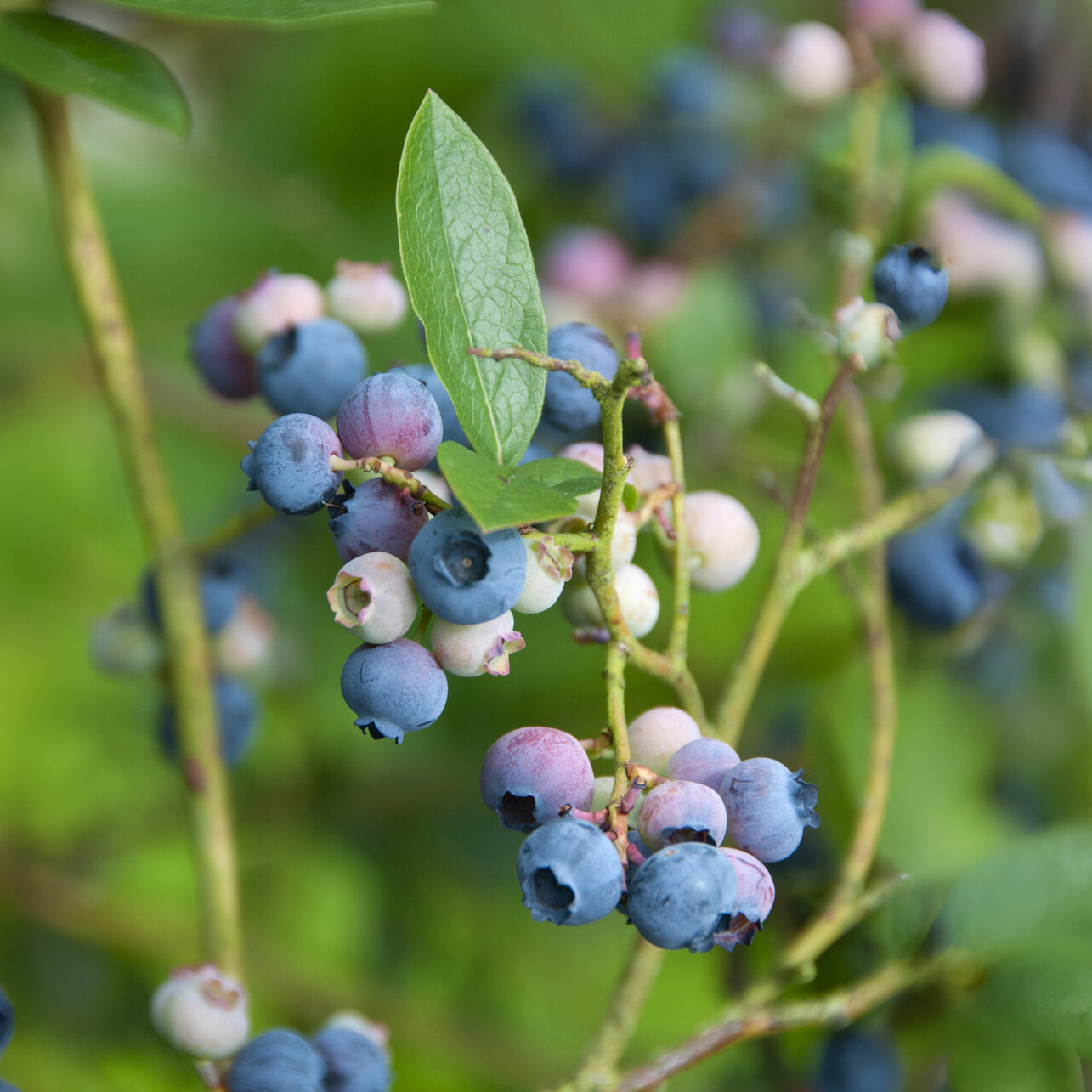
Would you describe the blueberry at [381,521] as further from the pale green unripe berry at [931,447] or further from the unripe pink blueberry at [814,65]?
the unripe pink blueberry at [814,65]

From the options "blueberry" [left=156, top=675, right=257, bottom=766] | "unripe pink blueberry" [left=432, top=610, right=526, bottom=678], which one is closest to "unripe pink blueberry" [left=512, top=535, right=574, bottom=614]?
"unripe pink blueberry" [left=432, top=610, right=526, bottom=678]

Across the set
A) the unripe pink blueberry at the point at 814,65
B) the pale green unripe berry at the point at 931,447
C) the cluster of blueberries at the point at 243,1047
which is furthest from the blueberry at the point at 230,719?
the unripe pink blueberry at the point at 814,65

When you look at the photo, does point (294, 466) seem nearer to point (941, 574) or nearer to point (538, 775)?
point (538, 775)

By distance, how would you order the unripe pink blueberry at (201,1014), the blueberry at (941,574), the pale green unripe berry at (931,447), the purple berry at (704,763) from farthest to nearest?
the blueberry at (941,574), the pale green unripe berry at (931,447), the unripe pink blueberry at (201,1014), the purple berry at (704,763)

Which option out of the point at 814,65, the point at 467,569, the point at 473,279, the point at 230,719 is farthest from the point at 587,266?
the point at 467,569

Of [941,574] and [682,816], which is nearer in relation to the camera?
[682,816]

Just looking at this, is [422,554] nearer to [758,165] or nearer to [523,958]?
[758,165]

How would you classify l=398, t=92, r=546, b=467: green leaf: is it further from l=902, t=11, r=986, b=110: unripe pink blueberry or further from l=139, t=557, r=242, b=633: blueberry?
l=902, t=11, r=986, b=110: unripe pink blueberry
